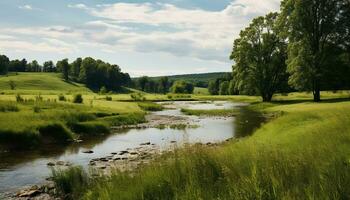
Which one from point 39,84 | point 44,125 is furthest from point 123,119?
point 39,84

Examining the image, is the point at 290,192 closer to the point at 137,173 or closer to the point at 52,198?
the point at 137,173

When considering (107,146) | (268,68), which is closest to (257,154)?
(107,146)

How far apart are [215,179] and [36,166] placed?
15595 mm

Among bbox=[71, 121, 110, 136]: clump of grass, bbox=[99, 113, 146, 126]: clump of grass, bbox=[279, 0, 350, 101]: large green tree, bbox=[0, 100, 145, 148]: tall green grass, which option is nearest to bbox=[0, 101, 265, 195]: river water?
bbox=[71, 121, 110, 136]: clump of grass

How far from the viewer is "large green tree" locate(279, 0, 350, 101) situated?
57.4 metres

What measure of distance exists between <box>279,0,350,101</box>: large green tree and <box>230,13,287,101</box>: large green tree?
1842 centimetres

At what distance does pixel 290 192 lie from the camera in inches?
302

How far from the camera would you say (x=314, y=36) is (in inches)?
2354

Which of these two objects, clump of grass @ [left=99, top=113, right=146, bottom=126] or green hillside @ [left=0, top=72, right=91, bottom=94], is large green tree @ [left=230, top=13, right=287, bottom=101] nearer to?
clump of grass @ [left=99, top=113, right=146, bottom=126]

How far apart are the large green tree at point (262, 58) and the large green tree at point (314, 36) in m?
18.4

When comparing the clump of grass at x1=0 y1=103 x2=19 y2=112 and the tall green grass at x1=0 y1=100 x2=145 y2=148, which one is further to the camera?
the clump of grass at x1=0 y1=103 x2=19 y2=112

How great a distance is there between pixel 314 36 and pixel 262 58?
2059cm

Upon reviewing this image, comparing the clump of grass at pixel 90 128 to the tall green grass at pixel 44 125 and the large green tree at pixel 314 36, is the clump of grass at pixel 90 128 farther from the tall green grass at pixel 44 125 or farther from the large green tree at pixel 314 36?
the large green tree at pixel 314 36

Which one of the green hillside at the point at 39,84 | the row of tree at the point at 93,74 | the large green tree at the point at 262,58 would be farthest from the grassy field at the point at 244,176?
the row of tree at the point at 93,74
